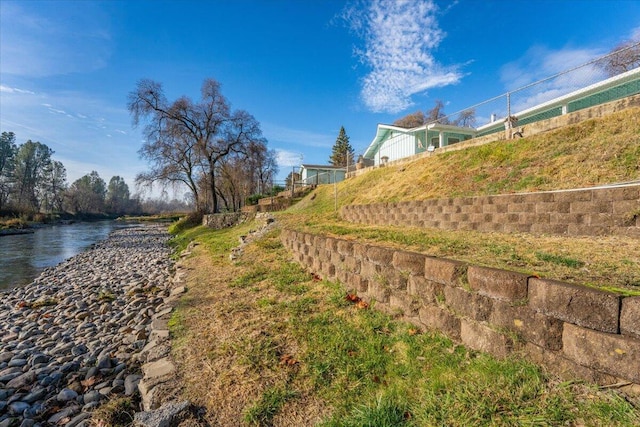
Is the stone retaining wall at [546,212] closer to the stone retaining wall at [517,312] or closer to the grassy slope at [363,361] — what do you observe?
the grassy slope at [363,361]

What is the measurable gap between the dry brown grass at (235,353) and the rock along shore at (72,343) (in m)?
0.49

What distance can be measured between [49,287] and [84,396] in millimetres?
6214

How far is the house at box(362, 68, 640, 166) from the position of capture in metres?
9.93

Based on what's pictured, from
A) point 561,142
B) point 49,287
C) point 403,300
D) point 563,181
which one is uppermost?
point 561,142

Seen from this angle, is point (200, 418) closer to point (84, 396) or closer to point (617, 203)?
point (84, 396)

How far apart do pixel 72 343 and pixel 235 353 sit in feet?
8.89

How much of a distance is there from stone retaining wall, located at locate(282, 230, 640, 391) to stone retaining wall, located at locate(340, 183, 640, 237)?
2.62 metres

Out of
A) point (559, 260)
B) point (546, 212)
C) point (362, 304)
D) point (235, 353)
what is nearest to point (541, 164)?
point (546, 212)

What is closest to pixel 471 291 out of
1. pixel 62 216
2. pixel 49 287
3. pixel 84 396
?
pixel 84 396

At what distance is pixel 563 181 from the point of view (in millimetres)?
4906

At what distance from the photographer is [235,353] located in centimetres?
254

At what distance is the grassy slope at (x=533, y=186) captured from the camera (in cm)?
220

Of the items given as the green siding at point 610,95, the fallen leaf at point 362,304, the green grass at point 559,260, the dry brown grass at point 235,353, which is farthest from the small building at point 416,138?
the dry brown grass at point 235,353

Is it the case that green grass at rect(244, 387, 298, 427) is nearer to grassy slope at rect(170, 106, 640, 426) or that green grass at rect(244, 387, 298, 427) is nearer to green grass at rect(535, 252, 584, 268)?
grassy slope at rect(170, 106, 640, 426)
